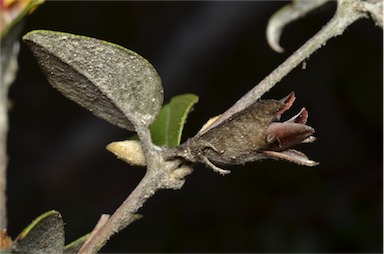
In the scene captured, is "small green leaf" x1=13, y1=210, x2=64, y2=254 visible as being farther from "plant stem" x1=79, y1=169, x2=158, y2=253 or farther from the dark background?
the dark background

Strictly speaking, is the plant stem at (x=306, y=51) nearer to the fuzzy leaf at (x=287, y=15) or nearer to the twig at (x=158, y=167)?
the twig at (x=158, y=167)

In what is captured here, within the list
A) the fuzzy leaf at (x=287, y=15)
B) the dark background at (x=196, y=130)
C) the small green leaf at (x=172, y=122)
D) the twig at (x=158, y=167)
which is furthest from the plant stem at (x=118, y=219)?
the dark background at (x=196, y=130)

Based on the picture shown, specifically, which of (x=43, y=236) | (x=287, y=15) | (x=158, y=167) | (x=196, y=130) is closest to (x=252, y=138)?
(x=158, y=167)

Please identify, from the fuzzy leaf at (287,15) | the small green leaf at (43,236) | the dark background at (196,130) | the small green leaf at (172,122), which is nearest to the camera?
the small green leaf at (43,236)

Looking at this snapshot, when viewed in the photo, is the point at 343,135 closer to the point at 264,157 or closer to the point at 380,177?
the point at 380,177

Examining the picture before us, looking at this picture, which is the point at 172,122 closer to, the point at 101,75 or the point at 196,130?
the point at 101,75

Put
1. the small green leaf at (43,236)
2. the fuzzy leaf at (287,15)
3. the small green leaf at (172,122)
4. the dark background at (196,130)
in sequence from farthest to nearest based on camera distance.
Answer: the dark background at (196,130)
the fuzzy leaf at (287,15)
the small green leaf at (172,122)
the small green leaf at (43,236)

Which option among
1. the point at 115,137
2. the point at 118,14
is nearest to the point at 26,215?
the point at 115,137

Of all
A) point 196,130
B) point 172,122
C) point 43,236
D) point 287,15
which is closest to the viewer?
point 43,236
